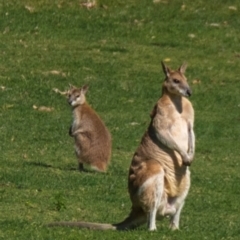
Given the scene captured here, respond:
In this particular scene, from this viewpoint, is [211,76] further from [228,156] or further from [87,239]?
[87,239]

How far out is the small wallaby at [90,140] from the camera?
1346 cm

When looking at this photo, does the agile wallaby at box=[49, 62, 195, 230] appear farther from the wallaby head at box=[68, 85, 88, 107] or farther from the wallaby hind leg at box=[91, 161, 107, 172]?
the wallaby head at box=[68, 85, 88, 107]

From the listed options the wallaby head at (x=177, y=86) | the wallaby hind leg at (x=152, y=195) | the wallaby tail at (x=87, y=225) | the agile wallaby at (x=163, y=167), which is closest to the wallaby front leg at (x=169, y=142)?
the agile wallaby at (x=163, y=167)

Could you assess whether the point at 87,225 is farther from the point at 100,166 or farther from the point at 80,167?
the point at 80,167

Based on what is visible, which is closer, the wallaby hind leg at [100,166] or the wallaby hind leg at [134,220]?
the wallaby hind leg at [134,220]

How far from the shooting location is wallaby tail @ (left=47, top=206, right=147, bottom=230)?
940cm

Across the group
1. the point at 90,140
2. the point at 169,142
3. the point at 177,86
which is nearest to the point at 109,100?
the point at 90,140

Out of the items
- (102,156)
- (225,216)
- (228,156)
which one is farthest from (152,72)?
(225,216)

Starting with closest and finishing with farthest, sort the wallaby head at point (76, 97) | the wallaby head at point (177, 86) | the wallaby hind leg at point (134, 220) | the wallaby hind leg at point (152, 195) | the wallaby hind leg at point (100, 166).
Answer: the wallaby hind leg at point (152, 195)
the wallaby hind leg at point (134, 220)
the wallaby head at point (177, 86)
the wallaby hind leg at point (100, 166)
the wallaby head at point (76, 97)

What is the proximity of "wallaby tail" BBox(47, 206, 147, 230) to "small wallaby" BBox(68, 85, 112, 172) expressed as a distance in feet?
12.5

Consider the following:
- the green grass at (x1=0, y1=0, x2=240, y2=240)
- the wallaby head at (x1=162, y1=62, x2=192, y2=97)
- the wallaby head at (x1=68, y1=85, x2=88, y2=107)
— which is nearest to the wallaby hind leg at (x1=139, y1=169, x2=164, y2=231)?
the green grass at (x1=0, y1=0, x2=240, y2=240)

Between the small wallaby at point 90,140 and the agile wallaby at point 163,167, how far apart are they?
359cm

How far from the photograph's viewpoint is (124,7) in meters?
23.5

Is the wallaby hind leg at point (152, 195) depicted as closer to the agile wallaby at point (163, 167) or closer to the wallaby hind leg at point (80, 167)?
the agile wallaby at point (163, 167)
